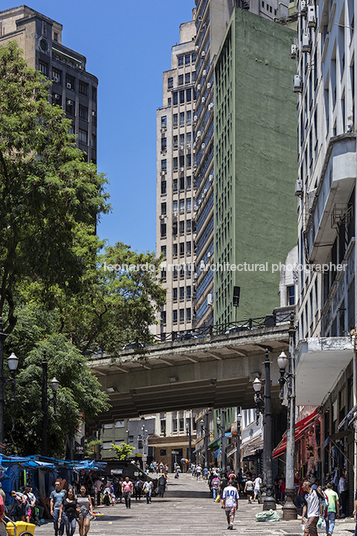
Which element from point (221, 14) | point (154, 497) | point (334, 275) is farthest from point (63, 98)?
point (334, 275)

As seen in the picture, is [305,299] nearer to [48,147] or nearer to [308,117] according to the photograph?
[308,117]

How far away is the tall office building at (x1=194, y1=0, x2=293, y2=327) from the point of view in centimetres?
9688

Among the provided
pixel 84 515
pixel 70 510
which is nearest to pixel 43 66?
pixel 84 515

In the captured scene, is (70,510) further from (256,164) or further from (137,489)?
(256,164)

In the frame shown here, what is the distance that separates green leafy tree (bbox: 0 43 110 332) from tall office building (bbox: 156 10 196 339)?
103164mm

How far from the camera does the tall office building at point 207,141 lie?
96.9 metres

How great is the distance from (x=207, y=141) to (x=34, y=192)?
7795cm

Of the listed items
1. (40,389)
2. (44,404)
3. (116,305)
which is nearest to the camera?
(44,404)

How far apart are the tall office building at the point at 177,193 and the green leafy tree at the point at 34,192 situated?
103 meters

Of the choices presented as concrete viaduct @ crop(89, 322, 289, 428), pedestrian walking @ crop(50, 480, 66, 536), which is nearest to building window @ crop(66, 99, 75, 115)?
concrete viaduct @ crop(89, 322, 289, 428)

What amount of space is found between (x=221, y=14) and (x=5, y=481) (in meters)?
89.1

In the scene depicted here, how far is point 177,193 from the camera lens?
13700 cm

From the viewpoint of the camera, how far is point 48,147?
88.9 ft

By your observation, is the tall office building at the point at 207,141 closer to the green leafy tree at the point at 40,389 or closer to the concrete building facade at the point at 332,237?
the concrete building facade at the point at 332,237
